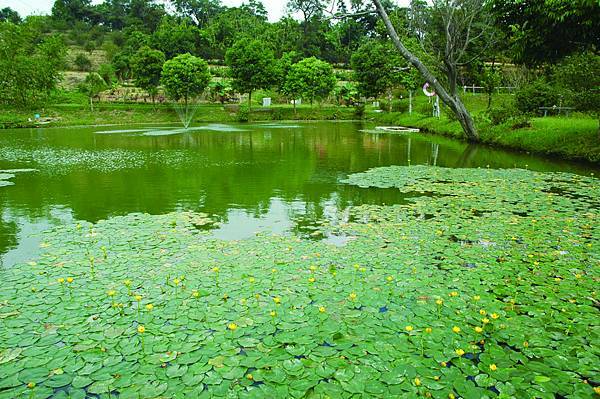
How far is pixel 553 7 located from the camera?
11.6 metres

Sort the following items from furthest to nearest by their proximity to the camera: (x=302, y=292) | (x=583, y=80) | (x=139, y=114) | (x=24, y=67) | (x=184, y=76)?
(x=184, y=76) → (x=139, y=114) → (x=24, y=67) → (x=583, y=80) → (x=302, y=292)

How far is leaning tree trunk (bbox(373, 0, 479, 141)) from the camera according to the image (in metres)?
17.4

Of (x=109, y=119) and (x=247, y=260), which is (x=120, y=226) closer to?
(x=247, y=260)

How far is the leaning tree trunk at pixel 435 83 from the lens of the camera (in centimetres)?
1738

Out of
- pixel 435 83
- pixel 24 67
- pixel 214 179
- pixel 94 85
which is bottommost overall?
pixel 214 179

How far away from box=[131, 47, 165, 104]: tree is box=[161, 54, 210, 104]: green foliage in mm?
2627

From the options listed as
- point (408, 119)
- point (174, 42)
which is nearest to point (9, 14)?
point (174, 42)

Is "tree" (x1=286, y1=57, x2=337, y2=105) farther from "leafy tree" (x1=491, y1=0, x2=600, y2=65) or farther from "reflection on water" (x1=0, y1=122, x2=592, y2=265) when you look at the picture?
"leafy tree" (x1=491, y1=0, x2=600, y2=65)

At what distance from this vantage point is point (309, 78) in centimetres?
4628

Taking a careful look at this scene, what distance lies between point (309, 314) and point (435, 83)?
16.3 metres

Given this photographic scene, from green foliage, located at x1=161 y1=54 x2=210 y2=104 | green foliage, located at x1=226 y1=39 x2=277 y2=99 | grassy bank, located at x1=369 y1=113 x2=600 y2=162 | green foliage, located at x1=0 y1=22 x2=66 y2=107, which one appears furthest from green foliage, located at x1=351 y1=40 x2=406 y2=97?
Result: green foliage, located at x1=0 y1=22 x2=66 y2=107

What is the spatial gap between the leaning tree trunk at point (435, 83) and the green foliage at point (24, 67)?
35.5m

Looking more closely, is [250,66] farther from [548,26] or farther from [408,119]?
[548,26]

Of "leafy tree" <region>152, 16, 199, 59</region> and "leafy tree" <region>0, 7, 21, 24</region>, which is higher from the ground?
"leafy tree" <region>0, 7, 21, 24</region>
